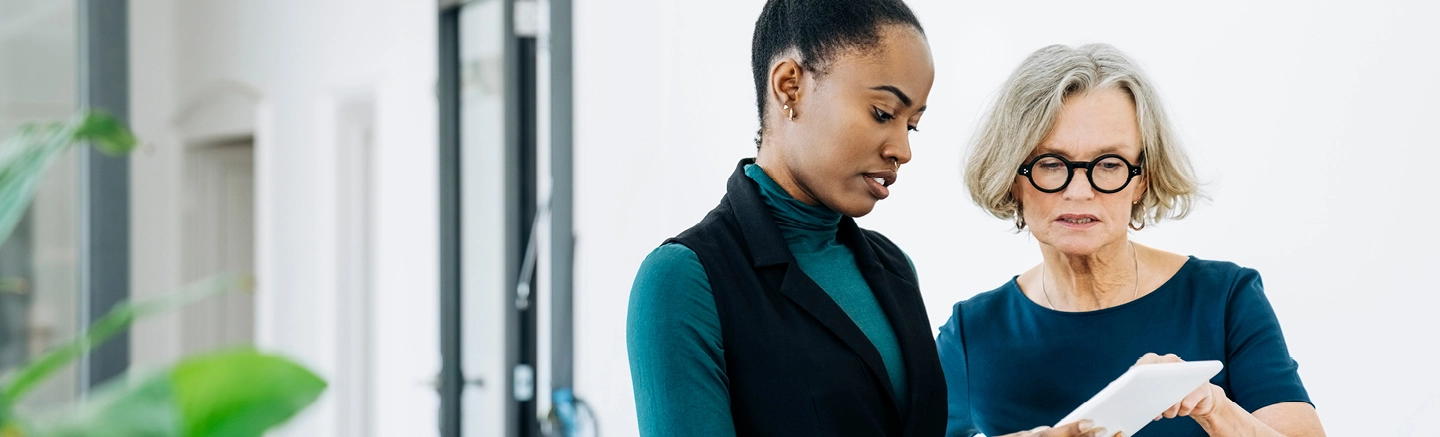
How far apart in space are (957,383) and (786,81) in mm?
497

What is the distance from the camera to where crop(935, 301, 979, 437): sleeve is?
1296mm

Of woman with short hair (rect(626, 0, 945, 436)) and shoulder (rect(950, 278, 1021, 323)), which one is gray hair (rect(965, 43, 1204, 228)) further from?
woman with short hair (rect(626, 0, 945, 436))

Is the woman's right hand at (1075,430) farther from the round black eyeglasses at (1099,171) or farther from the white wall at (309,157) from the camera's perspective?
the white wall at (309,157)

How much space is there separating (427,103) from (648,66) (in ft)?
3.65

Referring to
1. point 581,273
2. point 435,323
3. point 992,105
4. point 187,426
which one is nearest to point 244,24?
point 435,323

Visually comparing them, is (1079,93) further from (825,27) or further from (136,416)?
(136,416)

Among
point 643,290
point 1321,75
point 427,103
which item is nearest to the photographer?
point 643,290

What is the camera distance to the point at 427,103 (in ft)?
10.4

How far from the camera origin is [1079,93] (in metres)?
1.20

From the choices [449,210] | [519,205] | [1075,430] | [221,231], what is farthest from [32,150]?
[221,231]

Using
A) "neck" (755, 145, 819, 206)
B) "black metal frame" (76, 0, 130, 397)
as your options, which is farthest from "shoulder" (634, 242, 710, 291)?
"black metal frame" (76, 0, 130, 397)

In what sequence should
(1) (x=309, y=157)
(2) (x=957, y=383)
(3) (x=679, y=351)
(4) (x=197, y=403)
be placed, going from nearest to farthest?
(4) (x=197, y=403)
(3) (x=679, y=351)
(2) (x=957, y=383)
(1) (x=309, y=157)

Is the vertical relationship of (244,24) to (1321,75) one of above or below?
above

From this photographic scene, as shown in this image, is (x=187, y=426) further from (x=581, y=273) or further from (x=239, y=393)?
(x=581, y=273)
